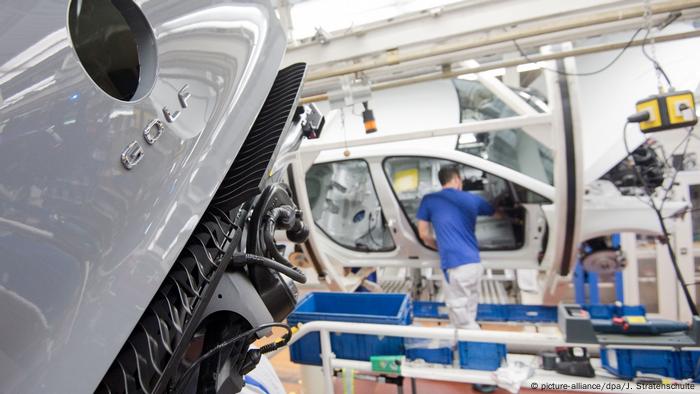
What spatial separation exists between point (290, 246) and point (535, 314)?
3.34 m

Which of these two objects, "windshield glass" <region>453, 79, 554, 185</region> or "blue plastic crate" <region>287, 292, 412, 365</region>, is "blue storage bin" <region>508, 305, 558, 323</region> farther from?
"blue plastic crate" <region>287, 292, 412, 365</region>

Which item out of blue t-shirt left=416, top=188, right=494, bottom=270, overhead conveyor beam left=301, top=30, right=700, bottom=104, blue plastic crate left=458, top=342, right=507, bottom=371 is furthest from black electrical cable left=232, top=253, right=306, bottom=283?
blue t-shirt left=416, top=188, right=494, bottom=270

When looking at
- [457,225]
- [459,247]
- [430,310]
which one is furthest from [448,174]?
[430,310]

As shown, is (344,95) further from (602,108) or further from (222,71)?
(602,108)

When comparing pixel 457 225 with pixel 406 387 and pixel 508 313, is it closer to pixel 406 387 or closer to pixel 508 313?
pixel 508 313

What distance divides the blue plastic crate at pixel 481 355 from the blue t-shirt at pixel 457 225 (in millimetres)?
1223

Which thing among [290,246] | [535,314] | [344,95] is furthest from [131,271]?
[290,246]

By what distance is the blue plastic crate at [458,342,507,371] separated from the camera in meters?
2.00

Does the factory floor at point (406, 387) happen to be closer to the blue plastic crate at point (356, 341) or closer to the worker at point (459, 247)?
the worker at point (459, 247)

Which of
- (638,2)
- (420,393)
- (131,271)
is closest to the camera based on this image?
(131,271)

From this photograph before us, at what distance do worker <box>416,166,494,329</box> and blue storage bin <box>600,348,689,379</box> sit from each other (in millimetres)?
1305

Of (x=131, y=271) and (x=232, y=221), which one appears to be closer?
(x=131, y=271)

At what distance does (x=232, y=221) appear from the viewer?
82 centimetres

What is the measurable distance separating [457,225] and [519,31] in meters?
1.79
